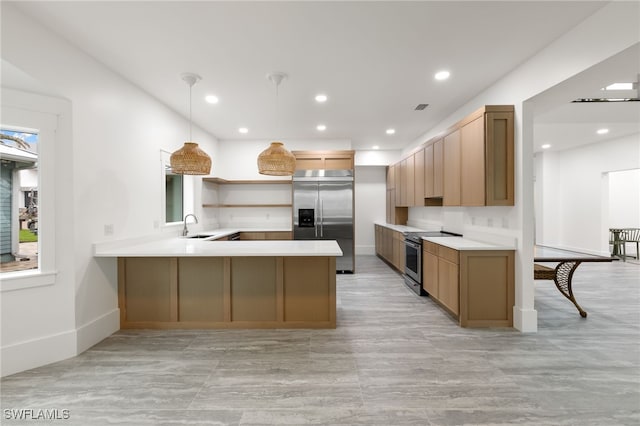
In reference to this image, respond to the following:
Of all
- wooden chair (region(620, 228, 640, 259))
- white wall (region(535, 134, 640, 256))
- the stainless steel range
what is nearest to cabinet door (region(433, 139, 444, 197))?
the stainless steel range

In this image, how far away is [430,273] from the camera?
4090 millimetres

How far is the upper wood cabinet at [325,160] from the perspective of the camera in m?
5.85

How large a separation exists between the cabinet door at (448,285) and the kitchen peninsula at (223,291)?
4.61 ft

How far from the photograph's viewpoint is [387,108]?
442 cm

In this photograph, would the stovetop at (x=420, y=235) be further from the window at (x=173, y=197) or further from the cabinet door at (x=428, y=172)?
the window at (x=173, y=197)

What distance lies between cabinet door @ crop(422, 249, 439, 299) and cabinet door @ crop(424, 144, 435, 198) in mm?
990

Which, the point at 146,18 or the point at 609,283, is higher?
the point at 146,18

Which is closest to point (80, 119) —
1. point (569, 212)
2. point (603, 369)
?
point (603, 369)

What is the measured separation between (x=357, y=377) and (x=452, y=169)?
286cm

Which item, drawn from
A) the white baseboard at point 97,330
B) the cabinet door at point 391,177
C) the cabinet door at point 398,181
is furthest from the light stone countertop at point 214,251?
the cabinet door at point 391,177

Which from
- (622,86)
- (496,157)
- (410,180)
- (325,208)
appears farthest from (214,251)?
(622,86)

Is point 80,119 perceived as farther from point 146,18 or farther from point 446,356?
point 446,356

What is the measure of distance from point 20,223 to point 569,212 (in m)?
10.8

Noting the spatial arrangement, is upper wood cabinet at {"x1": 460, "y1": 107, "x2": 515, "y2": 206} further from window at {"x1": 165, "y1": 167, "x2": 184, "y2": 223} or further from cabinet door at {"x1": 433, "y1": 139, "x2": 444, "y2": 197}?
window at {"x1": 165, "y1": 167, "x2": 184, "y2": 223}
